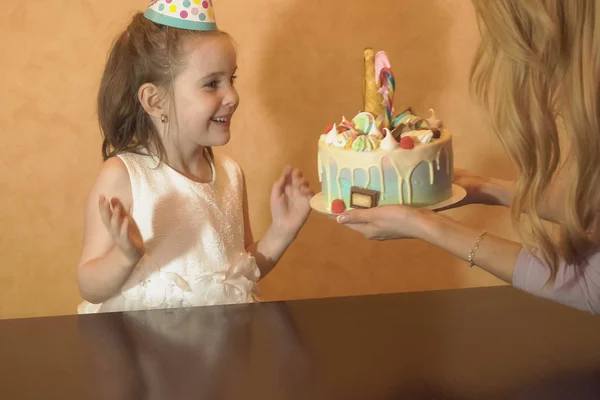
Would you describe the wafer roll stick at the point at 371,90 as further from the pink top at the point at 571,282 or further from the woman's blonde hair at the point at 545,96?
the pink top at the point at 571,282

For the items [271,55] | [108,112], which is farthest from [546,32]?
[271,55]

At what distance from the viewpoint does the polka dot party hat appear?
1.62 meters

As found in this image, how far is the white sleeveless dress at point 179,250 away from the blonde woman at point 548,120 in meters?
0.63

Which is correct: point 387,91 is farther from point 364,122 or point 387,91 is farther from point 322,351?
point 322,351

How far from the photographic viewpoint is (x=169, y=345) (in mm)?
1296

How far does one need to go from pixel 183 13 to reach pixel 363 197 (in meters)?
0.56

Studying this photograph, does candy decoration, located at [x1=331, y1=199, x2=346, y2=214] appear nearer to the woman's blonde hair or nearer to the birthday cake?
the birthday cake

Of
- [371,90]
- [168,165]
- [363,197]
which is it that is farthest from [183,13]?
[363,197]

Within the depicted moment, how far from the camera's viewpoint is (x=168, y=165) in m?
1.70

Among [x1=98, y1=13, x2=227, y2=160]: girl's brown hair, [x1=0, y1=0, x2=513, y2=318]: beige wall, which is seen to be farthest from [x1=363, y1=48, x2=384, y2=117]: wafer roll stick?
[x1=0, y1=0, x2=513, y2=318]: beige wall

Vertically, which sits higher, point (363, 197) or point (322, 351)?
point (363, 197)

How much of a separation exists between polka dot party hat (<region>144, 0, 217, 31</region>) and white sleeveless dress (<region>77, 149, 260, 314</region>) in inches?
12.1

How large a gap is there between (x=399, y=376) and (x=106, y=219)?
0.62 m

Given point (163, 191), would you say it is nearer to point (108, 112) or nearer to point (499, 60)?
point (108, 112)
